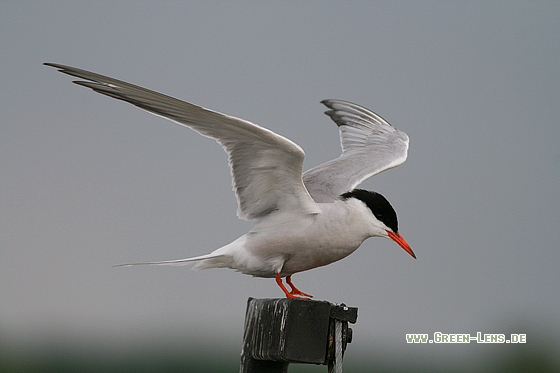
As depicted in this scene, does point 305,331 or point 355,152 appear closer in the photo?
point 305,331

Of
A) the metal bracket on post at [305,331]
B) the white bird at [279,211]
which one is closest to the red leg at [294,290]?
the white bird at [279,211]

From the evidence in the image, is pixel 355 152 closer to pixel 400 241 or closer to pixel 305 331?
pixel 400 241

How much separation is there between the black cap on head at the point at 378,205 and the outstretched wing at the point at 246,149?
34 centimetres

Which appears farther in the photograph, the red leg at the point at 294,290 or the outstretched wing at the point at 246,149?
the red leg at the point at 294,290

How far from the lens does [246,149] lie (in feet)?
13.6

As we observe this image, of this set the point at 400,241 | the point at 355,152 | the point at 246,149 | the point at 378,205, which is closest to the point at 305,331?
the point at 246,149

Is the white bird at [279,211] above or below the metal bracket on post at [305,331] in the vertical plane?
above

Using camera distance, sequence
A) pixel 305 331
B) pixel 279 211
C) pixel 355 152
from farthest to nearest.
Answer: pixel 355 152, pixel 279 211, pixel 305 331

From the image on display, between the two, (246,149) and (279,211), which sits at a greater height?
(246,149)

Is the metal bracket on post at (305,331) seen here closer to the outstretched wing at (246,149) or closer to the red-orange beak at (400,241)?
the outstretched wing at (246,149)

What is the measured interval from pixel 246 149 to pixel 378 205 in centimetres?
94

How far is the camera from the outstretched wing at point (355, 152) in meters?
5.13

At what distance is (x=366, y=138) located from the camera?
6297 millimetres

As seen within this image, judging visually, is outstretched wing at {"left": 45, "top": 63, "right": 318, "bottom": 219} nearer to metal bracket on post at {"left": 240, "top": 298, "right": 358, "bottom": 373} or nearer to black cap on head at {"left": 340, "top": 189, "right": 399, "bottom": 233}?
black cap on head at {"left": 340, "top": 189, "right": 399, "bottom": 233}
